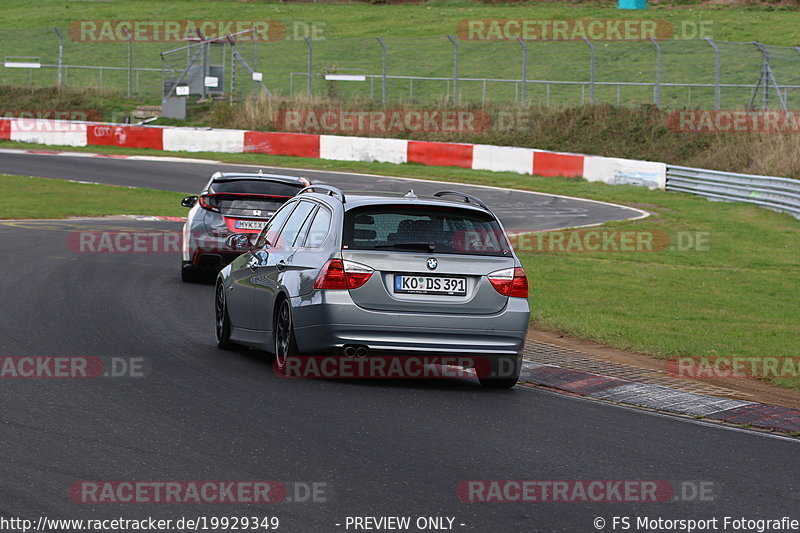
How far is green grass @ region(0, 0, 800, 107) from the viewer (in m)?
52.0

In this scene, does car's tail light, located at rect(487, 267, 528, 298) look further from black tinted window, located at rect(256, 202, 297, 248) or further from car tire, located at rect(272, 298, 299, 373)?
black tinted window, located at rect(256, 202, 297, 248)

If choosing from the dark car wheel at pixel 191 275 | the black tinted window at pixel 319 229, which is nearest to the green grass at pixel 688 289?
the black tinted window at pixel 319 229

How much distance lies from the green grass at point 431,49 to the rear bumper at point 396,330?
110 ft

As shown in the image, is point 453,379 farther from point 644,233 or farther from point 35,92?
point 35,92

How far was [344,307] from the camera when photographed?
9.55 meters

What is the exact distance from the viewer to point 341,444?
7.67 meters

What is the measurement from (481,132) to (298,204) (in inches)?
1286

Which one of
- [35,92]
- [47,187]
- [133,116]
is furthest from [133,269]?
[35,92]
